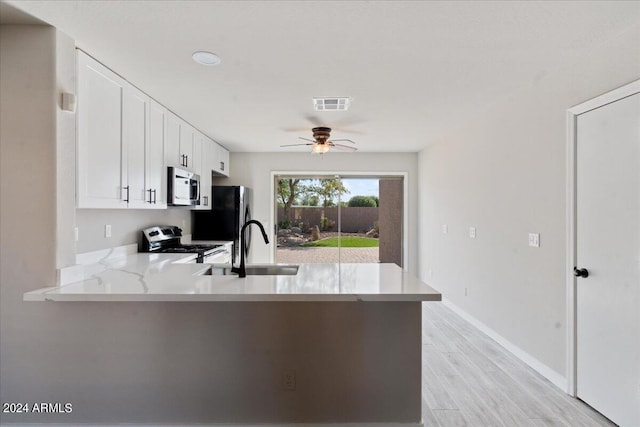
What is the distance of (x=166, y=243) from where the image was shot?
3.95m

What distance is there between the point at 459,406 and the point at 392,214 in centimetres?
418

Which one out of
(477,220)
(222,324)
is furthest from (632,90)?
(222,324)

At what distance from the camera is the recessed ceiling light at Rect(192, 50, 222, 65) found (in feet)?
7.49

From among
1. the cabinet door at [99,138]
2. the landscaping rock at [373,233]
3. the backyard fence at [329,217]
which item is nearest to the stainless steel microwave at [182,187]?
the cabinet door at [99,138]

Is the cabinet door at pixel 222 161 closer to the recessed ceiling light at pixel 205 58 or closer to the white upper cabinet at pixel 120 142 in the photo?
the white upper cabinet at pixel 120 142

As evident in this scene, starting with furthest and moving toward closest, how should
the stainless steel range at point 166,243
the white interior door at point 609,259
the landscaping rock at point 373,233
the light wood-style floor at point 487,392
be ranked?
the landscaping rock at point 373,233, the stainless steel range at point 166,243, the light wood-style floor at point 487,392, the white interior door at point 609,259

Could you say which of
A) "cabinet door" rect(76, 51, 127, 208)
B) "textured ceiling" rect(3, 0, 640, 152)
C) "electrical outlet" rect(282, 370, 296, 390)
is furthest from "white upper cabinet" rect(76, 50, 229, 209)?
"electrical outlet" rect(282, 370, 296, 390)

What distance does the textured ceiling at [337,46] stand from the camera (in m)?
1.80

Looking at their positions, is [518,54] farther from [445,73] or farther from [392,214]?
[392,214]

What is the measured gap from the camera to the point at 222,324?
2049mm

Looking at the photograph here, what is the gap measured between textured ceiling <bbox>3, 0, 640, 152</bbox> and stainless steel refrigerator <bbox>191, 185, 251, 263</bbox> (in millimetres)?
1791

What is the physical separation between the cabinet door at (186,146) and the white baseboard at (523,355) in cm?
371

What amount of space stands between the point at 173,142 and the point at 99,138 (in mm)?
1305

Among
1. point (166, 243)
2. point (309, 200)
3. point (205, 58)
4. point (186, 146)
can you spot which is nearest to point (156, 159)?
Result: point (186, 146)
